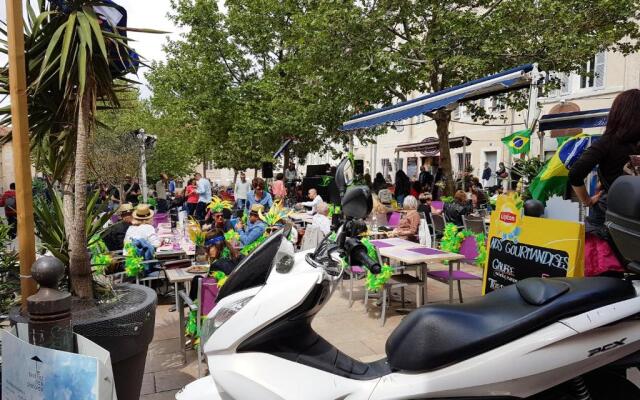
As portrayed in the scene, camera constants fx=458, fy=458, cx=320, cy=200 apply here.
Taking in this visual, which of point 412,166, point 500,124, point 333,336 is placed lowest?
point 333,336

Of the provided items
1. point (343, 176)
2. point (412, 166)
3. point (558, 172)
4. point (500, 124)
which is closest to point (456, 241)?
point (558, 172)

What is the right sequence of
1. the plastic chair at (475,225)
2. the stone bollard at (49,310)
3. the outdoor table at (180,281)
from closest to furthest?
the stone bollard at (49,310), the outdoor table at (180,281), the plastic chair at (475,225)

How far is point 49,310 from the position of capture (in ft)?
7.18

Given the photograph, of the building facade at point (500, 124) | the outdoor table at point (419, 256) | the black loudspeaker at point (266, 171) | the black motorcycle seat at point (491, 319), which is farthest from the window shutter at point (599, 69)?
the black motorcycle seat at point (491, 319)

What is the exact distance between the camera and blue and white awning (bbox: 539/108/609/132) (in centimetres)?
997

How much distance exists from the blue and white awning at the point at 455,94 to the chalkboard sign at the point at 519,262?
2.42 m

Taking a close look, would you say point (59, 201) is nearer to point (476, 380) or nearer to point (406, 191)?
point (476, 380)

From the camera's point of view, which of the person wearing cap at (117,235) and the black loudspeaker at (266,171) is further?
the black loudspeaker at (266,171)

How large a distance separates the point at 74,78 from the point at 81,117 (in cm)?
32

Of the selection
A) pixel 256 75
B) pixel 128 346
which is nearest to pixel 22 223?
pixel 128 346

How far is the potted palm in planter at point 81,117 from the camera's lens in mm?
2873

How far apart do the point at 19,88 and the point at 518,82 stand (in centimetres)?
521

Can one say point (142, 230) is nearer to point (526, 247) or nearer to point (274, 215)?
point (274, 215)

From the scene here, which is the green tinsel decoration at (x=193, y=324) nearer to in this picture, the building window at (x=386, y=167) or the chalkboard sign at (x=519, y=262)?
the chalkboard sign at (x=519, y=262)
